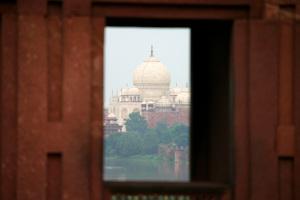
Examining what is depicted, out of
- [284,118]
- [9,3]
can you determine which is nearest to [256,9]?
[284,118]

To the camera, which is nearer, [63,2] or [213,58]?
[63,2]

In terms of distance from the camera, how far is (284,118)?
32.5 feet

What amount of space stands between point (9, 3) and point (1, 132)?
1.33 m

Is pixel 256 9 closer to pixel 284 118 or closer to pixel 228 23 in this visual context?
pixel 228 23

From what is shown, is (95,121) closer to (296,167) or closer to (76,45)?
(76,45)

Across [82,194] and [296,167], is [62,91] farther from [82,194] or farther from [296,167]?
[296,167]

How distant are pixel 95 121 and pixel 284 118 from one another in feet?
6.54

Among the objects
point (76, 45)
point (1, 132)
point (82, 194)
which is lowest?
point (82, 194)

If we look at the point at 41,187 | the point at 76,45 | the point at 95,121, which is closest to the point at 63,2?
the point at 76,45

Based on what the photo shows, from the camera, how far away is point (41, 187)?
9609mm

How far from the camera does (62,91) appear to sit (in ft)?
31.7

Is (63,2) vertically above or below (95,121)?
above

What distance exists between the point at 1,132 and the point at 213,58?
3129 mm

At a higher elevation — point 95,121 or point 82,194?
point 95,121
